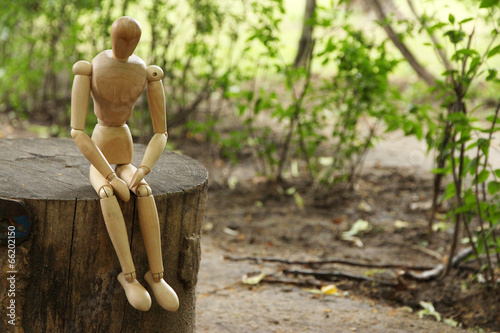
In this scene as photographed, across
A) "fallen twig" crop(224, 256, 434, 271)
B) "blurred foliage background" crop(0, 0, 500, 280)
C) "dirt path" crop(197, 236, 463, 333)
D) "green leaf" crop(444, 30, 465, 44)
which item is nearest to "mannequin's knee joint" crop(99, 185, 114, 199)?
"dirt path" crop(197, 236, 463, 333)

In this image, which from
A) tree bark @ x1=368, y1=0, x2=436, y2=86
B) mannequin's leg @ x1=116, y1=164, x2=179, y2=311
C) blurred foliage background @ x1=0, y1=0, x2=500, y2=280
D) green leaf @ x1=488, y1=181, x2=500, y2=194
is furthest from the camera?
tree bark @ x1=368, y1=0, x2=436, y2=86

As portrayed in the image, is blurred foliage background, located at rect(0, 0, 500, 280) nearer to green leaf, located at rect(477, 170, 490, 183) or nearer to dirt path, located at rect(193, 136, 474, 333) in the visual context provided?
green leaf, located at rect(477, 170, 490, 183)

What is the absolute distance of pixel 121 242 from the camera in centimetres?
→ 206

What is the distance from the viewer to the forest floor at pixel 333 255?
3201 millimetres

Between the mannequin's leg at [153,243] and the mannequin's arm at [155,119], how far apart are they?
0.07 metres

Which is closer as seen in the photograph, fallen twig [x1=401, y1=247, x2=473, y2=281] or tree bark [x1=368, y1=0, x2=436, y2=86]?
fallen twig [x1=401, y1=247, x2=473, y2=281]

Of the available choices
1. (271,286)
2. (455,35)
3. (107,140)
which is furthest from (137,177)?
(455,35)

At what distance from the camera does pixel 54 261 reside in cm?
214

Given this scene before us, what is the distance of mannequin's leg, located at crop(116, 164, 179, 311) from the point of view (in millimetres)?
2105

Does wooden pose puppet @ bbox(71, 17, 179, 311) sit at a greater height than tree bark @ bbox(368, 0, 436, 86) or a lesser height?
lesser

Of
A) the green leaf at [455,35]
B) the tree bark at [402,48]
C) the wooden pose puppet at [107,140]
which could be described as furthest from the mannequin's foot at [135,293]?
the tree bark at [402,48]

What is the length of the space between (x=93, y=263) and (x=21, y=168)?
65 cm

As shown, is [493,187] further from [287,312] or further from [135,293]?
[135,293]

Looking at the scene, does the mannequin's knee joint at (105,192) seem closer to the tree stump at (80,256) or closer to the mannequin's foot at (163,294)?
the tree stump at (80,256)
